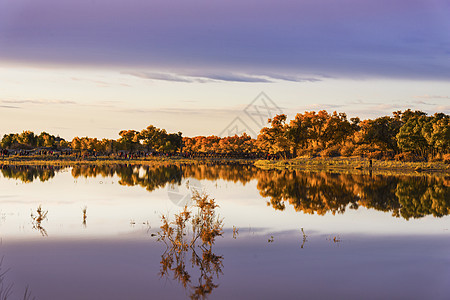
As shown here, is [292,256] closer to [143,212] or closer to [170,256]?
[170,256]

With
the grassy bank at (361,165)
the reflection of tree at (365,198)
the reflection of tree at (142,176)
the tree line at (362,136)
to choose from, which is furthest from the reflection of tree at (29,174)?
the tree line at (362,136)

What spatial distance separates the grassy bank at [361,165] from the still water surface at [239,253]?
46.0 metres

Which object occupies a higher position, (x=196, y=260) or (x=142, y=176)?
(x=142, y=176)

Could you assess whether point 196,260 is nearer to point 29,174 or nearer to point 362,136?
point 29,174

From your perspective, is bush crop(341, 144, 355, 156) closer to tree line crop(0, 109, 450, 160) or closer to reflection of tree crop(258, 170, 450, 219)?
tree line crop(0, 109, 450, 160)

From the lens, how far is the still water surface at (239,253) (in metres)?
13.0

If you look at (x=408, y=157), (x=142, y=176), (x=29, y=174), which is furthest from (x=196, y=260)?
(x=408, y=157)

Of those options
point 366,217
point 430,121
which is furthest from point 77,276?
point 430,121

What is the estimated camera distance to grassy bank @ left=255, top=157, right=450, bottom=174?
73562 mm

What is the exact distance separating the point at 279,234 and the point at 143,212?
9626 millimetres

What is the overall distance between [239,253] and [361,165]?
68479 millimetres

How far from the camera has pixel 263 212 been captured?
27.6 m

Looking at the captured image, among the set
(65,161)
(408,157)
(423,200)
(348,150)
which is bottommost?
(423,200)

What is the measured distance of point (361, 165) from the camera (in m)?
80.9
